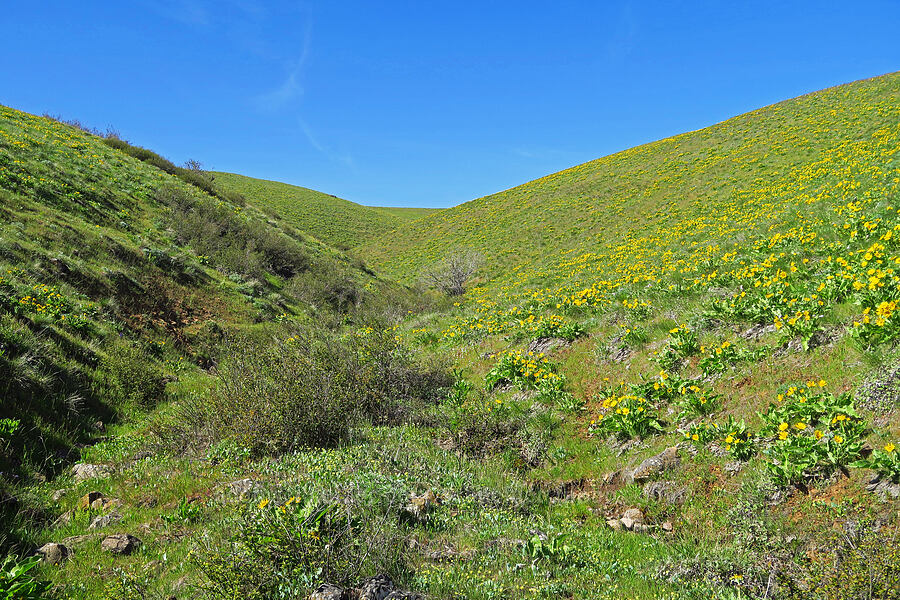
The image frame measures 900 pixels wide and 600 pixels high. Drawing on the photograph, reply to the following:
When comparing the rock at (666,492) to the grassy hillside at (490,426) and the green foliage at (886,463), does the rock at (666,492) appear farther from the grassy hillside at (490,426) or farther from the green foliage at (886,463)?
the green foliage at (886,463)

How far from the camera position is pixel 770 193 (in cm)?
1659

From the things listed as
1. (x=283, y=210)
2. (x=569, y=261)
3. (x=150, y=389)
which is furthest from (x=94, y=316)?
(x=283, y=210)

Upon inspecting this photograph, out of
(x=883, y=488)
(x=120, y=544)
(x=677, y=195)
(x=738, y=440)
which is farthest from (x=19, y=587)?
(x=677, y=195)

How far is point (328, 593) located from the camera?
2875 mm

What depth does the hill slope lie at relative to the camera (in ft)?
49.9

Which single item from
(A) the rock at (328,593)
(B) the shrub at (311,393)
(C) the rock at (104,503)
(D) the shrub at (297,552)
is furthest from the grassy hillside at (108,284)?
(A) the rock at (328,593)

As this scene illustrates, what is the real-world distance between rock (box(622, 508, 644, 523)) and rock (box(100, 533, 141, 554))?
4718mm

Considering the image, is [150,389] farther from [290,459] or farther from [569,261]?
[569,261]

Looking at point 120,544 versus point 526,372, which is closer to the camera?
point 120,544

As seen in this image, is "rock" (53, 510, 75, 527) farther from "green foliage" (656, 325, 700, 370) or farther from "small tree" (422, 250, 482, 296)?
"small tree" (422, 250, 482, 296)

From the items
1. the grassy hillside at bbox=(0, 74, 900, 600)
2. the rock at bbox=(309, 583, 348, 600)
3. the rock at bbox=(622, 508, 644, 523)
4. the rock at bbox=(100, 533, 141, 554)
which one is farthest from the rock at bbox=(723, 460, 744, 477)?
the rock at bbox=(100, 533, 141, 554)

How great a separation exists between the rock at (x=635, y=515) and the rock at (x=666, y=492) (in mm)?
225

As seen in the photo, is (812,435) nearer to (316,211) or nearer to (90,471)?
(90,471)

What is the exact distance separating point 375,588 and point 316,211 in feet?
183
